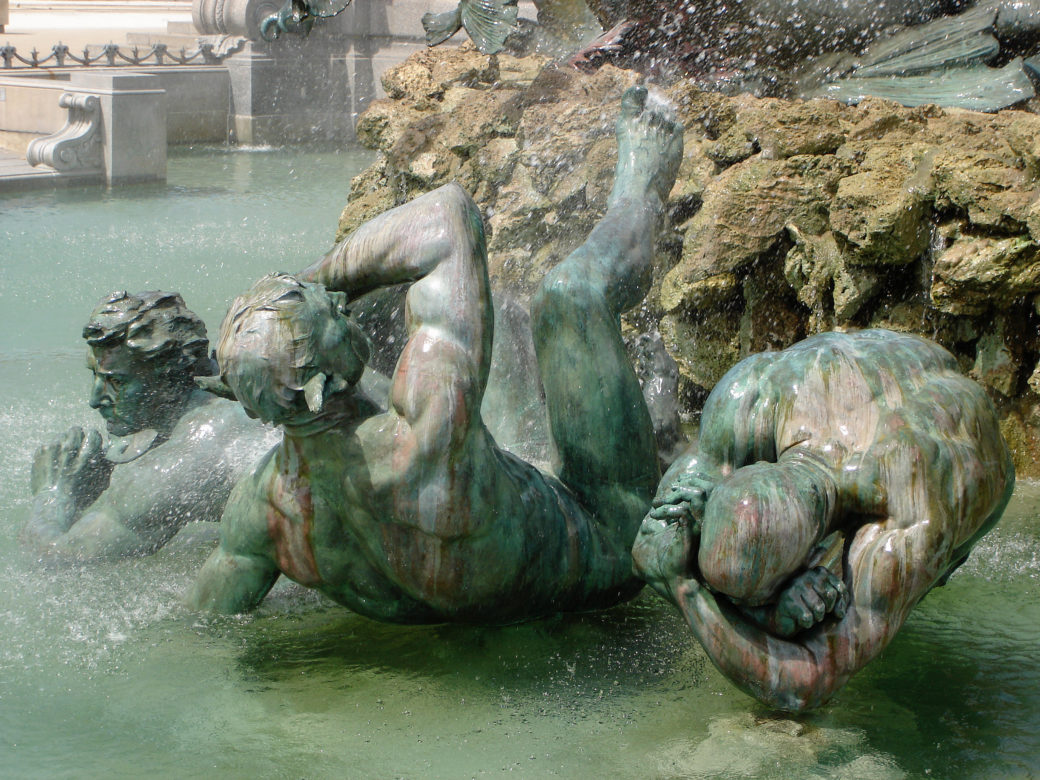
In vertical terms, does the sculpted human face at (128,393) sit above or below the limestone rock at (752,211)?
below

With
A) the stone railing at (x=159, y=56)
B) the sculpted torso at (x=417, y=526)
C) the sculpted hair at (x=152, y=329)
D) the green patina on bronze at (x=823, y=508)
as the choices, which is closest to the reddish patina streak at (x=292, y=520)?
the sculpted torso at (x=417, y=526)

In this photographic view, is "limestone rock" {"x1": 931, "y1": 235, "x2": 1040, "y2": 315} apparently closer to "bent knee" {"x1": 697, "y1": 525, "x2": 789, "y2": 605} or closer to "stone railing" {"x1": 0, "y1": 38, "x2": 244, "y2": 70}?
"bent knee" {"x1": 697, "y1": 525, "x2": 789, "y2": 605}

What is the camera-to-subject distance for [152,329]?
3.71 metres

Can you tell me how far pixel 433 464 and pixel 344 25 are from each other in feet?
48.4

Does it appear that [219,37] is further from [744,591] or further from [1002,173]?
[744,591]

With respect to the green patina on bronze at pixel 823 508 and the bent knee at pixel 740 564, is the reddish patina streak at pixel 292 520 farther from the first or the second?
the bent knee at pixel 740 564

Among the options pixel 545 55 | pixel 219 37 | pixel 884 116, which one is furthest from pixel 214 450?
pixel 219 37

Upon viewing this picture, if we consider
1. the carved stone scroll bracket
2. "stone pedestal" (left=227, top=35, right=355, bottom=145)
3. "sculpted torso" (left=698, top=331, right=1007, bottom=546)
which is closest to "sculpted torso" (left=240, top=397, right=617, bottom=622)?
"sculpted torso" (left=698, top=331, right=1007, bottom=546)

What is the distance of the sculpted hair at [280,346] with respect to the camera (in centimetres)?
255

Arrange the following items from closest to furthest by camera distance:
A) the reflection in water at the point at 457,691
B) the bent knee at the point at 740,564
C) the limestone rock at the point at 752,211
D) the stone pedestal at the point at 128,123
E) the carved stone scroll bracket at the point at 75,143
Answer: the bent knee at the point at 740,564 < the reflection in water at the point at 457,691 < the limestone rock at the point at 752,211 < the carved stone scroll bracket at the point at 75,143 < the stone pedestal at the point at 128,123

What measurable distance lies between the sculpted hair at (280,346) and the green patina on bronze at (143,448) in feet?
3.68

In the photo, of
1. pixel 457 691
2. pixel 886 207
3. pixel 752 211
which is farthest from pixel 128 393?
pixel 886 207

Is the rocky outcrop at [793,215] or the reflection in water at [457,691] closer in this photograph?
the reflection in water at [457,691]

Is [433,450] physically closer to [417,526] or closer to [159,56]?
[417,526]
